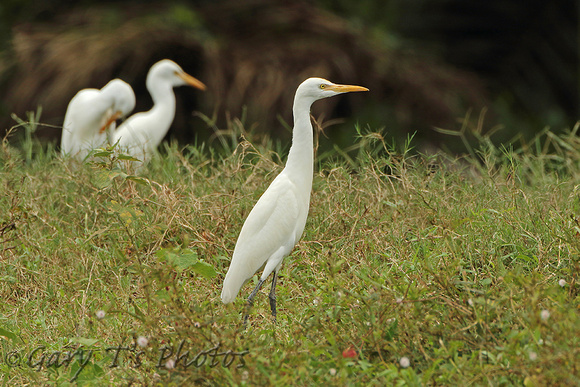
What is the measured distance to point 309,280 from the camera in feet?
11.7

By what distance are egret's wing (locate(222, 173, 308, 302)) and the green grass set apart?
16 centimetres

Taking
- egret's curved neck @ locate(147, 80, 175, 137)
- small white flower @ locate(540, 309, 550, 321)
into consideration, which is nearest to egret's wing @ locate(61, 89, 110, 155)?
egret's curved neck @ locate(147, 80, 175, 137)

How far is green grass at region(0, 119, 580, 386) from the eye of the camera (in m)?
2.46

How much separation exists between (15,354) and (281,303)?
107cm

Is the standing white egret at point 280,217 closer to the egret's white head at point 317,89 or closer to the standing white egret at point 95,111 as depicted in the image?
the egret's white head at point 317,89

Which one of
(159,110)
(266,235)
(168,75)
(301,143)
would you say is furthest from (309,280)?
(168,75)

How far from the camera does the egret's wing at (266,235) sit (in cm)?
321

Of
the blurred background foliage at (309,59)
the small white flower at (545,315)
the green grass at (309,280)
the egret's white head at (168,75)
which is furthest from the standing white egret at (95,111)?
the small white flower at (545,315)

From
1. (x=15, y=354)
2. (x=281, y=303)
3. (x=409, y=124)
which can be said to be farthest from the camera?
(x=409, y=124)

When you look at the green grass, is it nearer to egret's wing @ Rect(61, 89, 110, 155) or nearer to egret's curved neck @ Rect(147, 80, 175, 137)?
egret's wing @ Rect(61, 89, 110, 155)

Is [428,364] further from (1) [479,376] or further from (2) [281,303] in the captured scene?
(2) [281,303]

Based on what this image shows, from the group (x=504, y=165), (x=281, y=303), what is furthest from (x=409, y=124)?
(x=281, y=303)

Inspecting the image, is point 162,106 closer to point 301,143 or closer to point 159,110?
point 159,110

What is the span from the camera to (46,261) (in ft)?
12.5
